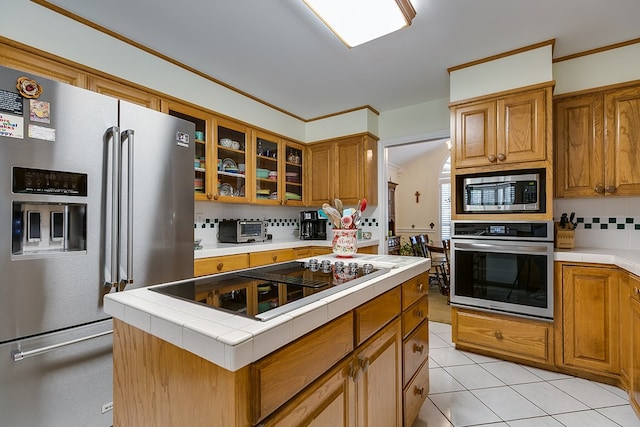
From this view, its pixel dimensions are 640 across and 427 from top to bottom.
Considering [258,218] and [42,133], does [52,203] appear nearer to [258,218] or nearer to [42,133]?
[42,133]

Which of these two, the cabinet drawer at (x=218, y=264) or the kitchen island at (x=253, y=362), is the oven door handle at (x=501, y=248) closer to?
the kitchen island at (x=253, y=362)

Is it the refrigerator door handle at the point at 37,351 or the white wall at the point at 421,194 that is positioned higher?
the white wall at the point at 421,194

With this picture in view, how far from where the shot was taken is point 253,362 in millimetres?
648

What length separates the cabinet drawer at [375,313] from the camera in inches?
41.0

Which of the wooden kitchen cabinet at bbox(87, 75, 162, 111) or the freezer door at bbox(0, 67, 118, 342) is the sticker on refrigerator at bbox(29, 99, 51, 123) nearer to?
the freezer door at bbox(0, 67, 118, 342)

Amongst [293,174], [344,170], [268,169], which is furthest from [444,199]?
[268,169]

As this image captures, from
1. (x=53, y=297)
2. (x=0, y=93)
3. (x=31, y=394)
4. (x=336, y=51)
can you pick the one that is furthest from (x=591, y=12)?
(x=31, y=394)

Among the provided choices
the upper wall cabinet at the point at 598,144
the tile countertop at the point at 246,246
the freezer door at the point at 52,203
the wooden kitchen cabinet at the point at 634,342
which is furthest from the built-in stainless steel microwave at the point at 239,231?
the wooden kitchen cabinet at the point at 634,342

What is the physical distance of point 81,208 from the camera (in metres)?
1.41

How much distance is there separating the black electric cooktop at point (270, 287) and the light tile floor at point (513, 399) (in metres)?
1.10

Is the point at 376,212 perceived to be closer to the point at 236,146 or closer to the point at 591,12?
the point at 236,146

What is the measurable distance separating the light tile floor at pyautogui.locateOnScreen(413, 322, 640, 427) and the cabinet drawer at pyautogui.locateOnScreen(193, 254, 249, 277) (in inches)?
68.0

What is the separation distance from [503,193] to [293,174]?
2.33m

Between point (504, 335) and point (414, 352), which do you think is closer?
point (414, 352)
